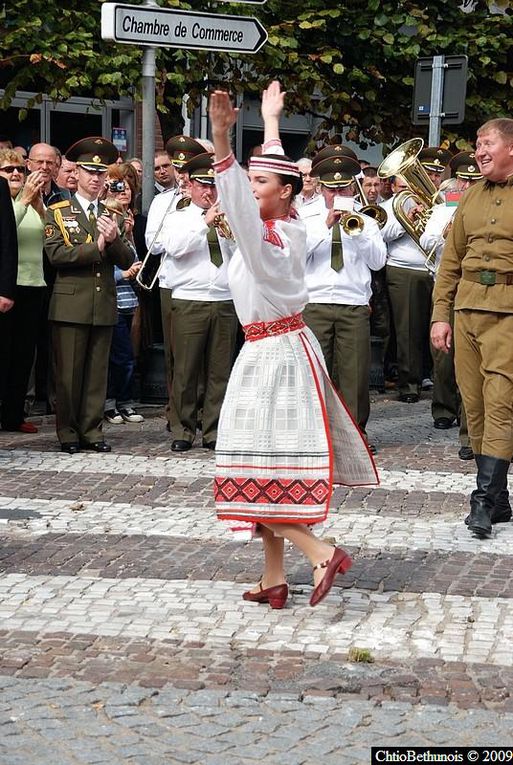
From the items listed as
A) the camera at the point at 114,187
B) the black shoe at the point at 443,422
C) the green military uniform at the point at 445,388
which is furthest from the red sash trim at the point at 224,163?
the black shoe at the point at 443,422

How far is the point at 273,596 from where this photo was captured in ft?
20.5

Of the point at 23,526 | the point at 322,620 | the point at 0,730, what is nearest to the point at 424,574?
the point at 322,620

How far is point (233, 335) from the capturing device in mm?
10656

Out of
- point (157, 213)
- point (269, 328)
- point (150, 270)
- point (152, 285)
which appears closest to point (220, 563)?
point (269, 328)

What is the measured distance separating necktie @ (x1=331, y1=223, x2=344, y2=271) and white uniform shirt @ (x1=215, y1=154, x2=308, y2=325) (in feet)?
13.2

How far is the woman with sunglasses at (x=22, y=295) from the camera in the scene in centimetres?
1046

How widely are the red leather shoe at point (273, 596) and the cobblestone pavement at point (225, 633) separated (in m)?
0.06

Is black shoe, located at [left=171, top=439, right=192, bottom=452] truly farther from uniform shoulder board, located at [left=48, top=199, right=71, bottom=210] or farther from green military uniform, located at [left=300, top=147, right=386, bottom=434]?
uniform shoulder board, located at [left=48, top=199, right=71, bottom=210]

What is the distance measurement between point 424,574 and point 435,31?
10796 mm

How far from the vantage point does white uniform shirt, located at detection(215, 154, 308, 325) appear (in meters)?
5.68

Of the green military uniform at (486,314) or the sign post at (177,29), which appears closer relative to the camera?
the green military uniform at (486,314)

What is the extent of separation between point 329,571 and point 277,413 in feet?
2.30

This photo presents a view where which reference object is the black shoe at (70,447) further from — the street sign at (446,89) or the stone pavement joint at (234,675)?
the street sign at (446,89)

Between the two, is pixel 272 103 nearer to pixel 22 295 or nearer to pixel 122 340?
pixel 22 295
